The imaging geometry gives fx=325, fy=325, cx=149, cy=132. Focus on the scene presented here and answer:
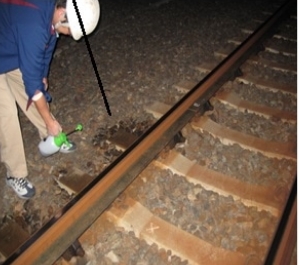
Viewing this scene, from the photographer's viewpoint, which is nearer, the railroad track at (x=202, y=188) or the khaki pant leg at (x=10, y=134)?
the railroad track at (x=202, y=188)

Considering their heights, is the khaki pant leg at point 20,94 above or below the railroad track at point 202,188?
above

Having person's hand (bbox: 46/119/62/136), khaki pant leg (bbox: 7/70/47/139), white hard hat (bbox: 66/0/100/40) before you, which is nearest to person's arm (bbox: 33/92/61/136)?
person's hand (bbox: 46/119/62/136)

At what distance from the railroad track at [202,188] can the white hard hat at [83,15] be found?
1.17 m

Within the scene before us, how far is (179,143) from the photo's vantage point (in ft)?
11.7

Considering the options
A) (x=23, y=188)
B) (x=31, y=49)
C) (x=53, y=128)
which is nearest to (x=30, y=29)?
(x=31, y=49)

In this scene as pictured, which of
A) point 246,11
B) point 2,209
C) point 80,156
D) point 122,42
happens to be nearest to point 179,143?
point 80,156

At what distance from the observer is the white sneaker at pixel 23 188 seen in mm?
3312

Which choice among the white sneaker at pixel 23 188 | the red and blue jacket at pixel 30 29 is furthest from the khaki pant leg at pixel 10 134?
the red and blue jacket at pixel 30 29

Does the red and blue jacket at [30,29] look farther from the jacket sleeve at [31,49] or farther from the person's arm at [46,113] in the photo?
the person's arm at [46,113]

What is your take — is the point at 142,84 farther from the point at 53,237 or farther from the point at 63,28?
the point at 53,237

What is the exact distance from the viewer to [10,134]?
321 centimetres

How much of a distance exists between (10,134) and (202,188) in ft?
6.38

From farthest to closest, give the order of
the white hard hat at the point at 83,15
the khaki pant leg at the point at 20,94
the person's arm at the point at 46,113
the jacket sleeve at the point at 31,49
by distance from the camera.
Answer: the khaki pant leg at the point at 20,94 → the person's arm at the point at 46,113 → the white hard hat at the point at 83,15 → the jacket sleeve at the point at 31,49

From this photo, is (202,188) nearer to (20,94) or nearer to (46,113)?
(46,113)
